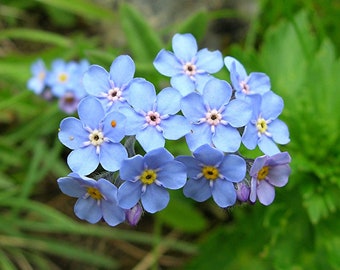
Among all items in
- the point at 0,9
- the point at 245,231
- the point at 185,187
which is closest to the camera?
the point at 185,187

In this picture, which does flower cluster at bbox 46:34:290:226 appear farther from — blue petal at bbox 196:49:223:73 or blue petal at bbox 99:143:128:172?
blue petal at bbox 196:49:223:73

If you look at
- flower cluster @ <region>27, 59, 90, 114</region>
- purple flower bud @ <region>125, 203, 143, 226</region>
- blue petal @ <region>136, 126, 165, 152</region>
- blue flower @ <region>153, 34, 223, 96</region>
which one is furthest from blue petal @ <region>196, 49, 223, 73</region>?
flower cluster @ <region>27, 59, 90, 114</region>

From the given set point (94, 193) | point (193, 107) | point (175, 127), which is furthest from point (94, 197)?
point (193, 107)

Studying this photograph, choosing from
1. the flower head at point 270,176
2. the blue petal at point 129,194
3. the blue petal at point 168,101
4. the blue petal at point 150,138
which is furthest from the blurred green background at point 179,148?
the blue petal at point 129,194

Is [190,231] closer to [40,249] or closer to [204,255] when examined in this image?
[204,255]

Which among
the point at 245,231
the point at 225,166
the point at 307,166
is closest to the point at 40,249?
the point at 245,231

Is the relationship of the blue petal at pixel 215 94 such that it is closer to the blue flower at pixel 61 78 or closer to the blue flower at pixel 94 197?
the blue flower at pixel 94 197
